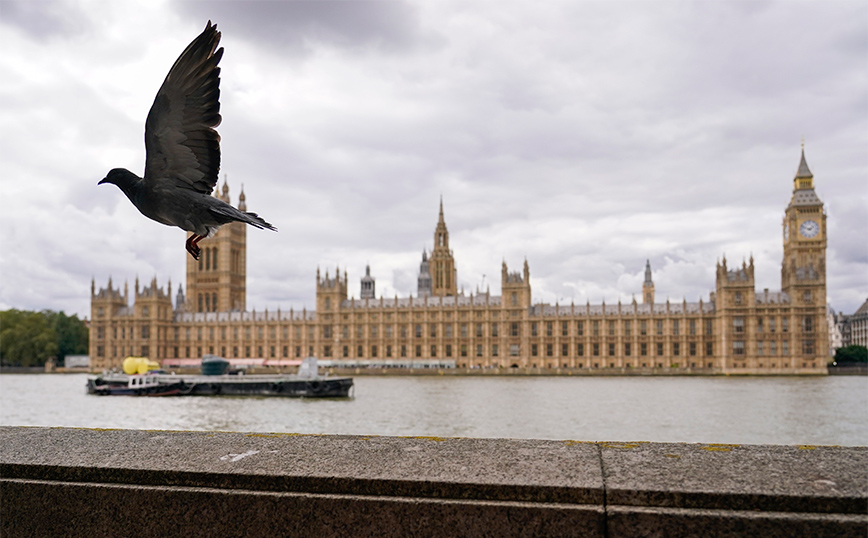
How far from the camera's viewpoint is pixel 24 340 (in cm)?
9306

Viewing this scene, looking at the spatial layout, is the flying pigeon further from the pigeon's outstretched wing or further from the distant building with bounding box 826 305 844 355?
the distant building with bounding box 826 305 844 355

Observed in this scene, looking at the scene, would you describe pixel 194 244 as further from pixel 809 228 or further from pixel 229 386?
pixel 809 228

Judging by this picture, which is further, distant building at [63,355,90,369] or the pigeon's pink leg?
distant building at [63,355,90,369]

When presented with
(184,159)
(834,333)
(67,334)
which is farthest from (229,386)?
(834,333)

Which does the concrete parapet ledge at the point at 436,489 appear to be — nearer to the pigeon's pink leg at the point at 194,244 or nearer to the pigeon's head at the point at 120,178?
the pigeon's pink leg at the point at 194,244

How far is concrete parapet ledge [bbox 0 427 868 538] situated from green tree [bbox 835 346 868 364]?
342 feet

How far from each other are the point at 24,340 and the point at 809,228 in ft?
336

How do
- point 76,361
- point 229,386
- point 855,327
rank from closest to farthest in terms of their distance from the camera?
1. point 229,386
2. point 76,361
3. point 855,327

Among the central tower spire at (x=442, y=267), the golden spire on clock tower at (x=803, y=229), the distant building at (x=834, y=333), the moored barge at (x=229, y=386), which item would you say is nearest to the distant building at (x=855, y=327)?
the distant building at (x=834, y=333)

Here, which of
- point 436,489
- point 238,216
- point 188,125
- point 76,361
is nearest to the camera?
point 436,489

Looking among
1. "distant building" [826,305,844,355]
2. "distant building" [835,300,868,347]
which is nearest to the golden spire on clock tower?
"distant building" [835,300,868,347]

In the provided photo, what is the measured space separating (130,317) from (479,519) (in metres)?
105

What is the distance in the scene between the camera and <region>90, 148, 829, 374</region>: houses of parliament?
8494 centimetres

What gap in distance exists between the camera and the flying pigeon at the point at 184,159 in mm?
3500
